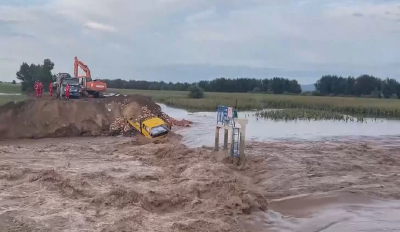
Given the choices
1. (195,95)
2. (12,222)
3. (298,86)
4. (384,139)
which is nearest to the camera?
(12,222)

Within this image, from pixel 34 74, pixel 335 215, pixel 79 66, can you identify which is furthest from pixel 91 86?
pixel 34 74

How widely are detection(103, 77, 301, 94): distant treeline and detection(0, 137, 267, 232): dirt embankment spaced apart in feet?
308

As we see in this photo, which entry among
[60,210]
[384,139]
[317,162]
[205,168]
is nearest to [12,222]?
[60,210]

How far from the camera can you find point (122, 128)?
24.4 metres

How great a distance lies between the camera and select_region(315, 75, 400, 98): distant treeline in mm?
96125

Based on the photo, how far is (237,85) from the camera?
376 feet

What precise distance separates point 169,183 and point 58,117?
13.4m

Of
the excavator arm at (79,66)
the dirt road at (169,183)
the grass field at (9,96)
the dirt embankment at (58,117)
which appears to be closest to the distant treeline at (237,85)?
the grass field at (9,96)

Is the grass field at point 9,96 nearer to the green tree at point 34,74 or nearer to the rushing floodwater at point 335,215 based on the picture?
the green tree at point 34,74

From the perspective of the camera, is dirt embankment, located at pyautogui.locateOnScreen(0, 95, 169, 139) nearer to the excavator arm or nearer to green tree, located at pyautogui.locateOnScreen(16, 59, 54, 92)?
the excavator arm

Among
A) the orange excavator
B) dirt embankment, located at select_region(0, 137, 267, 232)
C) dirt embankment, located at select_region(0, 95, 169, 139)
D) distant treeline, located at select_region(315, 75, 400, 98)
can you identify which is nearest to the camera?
dirt embankment, located at select_region(0, 137, 267, 232)

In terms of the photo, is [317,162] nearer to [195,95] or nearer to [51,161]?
[51,161]

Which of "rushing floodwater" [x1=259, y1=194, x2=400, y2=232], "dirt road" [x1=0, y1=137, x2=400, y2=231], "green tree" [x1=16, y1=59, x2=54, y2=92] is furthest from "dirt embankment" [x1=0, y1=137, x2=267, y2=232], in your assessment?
"green tree" [x1=16, y1=59, x2=54, y2=92]

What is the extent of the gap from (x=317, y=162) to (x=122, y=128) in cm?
1191
